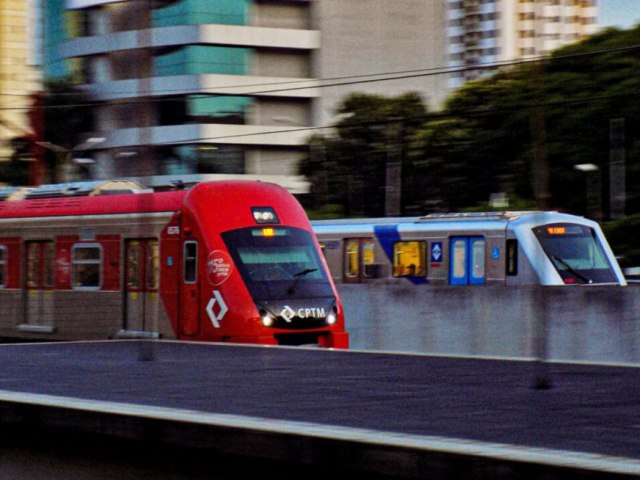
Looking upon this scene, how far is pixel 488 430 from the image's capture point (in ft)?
17.1

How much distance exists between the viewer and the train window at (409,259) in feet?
97.1

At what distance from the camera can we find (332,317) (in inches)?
805

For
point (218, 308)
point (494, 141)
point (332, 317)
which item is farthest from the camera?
point (494, 141)

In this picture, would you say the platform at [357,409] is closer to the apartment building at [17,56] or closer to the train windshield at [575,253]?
the train windshield at [575,253]

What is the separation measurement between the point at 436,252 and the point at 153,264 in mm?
8857

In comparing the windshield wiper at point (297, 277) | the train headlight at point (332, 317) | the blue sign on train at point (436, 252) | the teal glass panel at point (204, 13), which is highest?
the teal glass panel at point (204, 13)

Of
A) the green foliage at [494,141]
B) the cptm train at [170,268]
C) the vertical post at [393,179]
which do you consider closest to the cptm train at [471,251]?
the cptm train at [170,268]

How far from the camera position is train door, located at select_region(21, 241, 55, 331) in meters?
24.5

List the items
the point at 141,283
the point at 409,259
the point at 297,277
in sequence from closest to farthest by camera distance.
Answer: the point at 297,277 → the point at 141,283 → the point at 409,259

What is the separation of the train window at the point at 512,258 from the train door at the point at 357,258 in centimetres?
387

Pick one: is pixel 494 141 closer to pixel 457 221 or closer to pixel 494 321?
pixel 457 221

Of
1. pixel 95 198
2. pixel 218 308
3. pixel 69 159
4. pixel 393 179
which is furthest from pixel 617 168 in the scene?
pixel 218 308

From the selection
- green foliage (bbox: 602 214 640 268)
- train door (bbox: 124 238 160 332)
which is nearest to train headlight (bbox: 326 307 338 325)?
train door (bbox: 124 238 160 332)

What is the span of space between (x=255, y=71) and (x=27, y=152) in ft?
40.2
